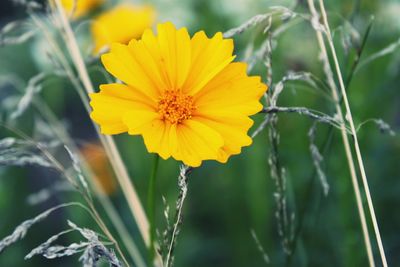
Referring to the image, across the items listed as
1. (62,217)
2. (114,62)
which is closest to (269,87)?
(114,62)

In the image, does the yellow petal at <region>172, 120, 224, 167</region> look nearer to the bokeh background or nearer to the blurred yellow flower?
the bokeh background

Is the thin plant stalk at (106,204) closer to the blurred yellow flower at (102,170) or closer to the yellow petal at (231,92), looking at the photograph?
the yellow petal at (231,92)

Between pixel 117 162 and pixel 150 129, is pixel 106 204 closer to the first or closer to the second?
pixel 117 162

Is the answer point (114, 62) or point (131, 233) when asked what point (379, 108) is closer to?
point (131, 233)

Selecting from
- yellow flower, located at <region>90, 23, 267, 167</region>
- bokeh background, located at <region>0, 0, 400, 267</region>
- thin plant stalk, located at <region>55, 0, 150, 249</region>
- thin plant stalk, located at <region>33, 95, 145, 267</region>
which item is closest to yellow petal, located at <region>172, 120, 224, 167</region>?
yellow flower, located at <region>90, 23, 267, 167</region>

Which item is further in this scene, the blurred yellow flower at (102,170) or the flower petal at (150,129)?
the blurred yellow flower at (102,170)

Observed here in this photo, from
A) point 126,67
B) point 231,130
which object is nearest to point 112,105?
point 126,67

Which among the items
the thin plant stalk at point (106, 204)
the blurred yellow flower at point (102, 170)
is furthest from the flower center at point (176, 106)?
the blurred yellow flower at point (102, 170)
